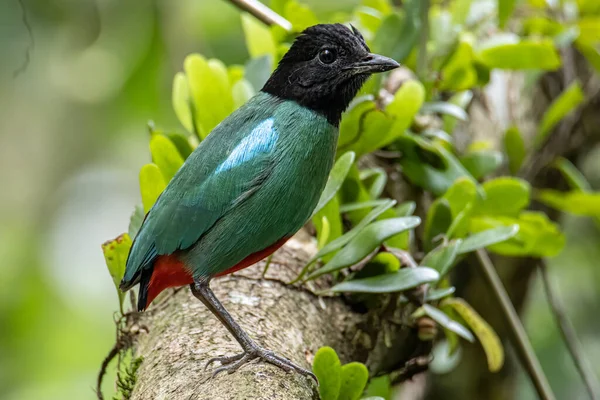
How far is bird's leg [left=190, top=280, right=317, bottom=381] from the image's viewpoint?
2119 mm

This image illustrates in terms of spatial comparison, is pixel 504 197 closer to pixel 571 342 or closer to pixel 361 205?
pixel 361 205

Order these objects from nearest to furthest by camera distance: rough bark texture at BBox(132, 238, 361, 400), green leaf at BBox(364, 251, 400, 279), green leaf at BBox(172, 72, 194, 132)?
1. rough bark texture at BBox(132, 238, 361, 400)
2. green leaf at BBox(364, 251, 400, 279)
3. green leaf at BBox(172, 72, 194, 132)

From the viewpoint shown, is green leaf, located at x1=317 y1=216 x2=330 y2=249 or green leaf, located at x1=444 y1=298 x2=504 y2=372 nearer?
green leaf, located at x1=317 y1=216 x2=330 y2=249

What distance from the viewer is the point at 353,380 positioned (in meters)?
2.15

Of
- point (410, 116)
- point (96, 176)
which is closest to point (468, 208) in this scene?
point (410, 116)

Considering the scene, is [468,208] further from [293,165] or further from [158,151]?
[158,151]

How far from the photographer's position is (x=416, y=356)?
119 inches

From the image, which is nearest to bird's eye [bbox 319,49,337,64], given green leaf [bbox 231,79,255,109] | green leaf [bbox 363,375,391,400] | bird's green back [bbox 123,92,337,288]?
bird's green back [bbox 123,92,337,288]

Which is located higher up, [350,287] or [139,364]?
[139,364]

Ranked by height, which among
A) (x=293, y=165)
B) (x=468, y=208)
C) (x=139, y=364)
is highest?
(x=293, y=165)

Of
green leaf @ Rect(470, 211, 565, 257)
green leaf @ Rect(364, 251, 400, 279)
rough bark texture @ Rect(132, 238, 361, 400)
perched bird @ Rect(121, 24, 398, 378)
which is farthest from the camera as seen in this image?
green leaf @ Rect(470, 211, 565, 257)

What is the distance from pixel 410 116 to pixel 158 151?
1012mm

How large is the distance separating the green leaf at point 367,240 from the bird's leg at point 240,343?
0.41 meters

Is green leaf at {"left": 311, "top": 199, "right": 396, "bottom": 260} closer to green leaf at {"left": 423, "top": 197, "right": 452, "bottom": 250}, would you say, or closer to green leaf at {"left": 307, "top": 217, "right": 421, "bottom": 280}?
green leaf at {"left": 307, "top": 217, "right": 421, "bottom": 280}
